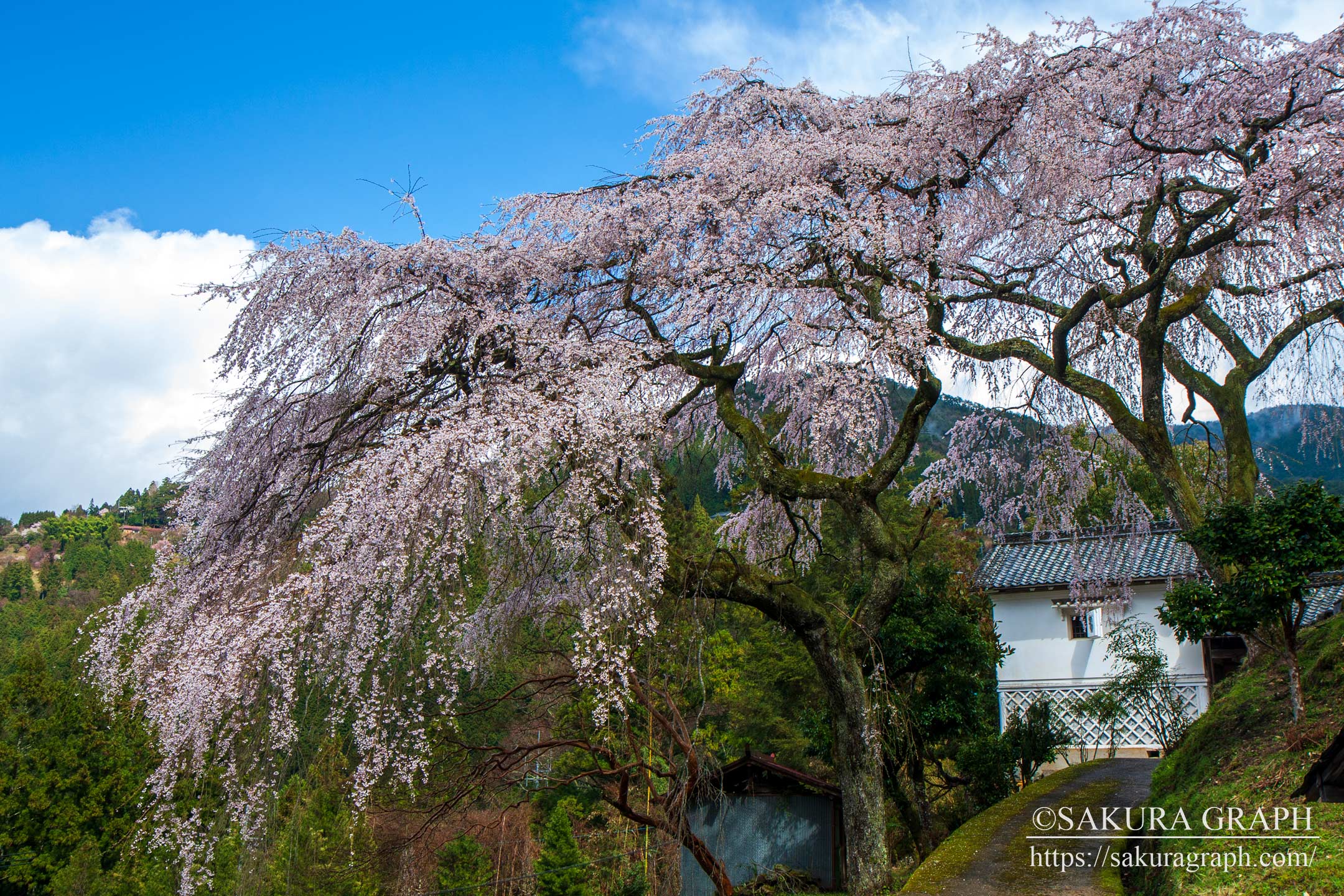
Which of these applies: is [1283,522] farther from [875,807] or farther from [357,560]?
[357,560]

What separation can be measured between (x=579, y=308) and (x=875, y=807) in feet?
16.6

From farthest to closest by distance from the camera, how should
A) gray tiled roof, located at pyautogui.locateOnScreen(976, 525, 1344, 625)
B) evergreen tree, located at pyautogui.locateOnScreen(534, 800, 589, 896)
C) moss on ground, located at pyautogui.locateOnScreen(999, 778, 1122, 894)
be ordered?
1. gray tiled roof, located at pyautogui.locateOnScreen(976, 525, 1344, 625)
2. evergreen tree, located at pyautogui.locateOnScreen(534, 800, 589, 896)
3. moss on ground, located at pyautogui.locateOnScreen(999, 778, 1122, 894)

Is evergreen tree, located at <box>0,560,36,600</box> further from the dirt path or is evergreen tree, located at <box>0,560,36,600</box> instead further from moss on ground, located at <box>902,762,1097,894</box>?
the dirt path

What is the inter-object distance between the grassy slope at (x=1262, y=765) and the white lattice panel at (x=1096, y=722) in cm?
742

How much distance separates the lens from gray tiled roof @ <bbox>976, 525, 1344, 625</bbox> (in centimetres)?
1312

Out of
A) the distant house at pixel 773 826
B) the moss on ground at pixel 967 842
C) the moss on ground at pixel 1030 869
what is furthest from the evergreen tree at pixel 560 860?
the moss on ground at pixel 1030 869

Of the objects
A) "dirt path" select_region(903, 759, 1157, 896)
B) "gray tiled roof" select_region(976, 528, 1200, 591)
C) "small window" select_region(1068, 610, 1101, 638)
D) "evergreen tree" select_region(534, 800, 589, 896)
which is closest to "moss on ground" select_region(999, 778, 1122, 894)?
"dirt path" select_region(903, 759, 1157, 896)

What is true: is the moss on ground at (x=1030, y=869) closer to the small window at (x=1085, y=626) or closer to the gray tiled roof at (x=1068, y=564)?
the gray tiled roof at (x=1068, y=564)

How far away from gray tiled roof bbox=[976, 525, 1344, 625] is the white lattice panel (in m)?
2.07

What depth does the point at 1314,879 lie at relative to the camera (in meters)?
4.34

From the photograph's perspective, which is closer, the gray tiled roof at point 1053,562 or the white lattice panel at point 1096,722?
the white lattice panel at point 1096,722

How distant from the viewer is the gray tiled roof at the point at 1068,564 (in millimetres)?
13124

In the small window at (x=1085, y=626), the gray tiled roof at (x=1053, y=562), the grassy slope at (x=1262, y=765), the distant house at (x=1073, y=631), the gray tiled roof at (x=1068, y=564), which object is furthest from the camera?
the small window at (x=1085, y=626)

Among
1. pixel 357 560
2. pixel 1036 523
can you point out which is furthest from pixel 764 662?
pixel 357 560
